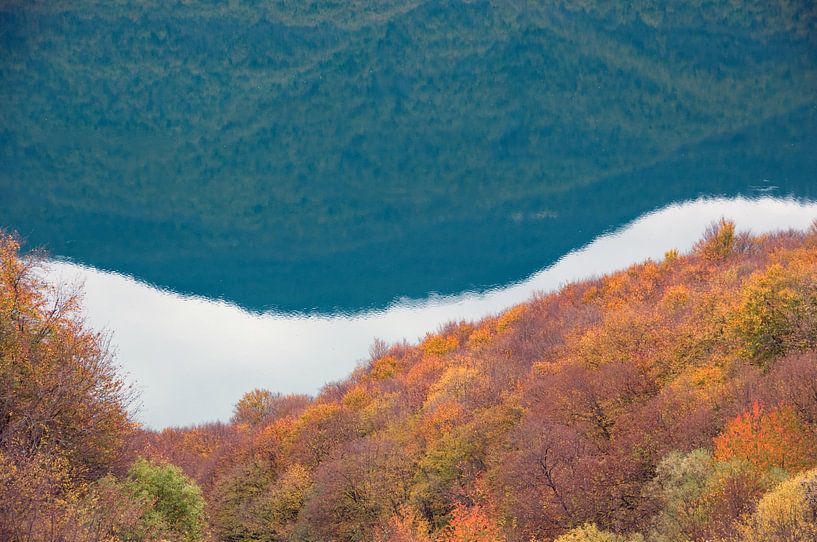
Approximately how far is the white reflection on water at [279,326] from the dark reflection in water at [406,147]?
117 inches

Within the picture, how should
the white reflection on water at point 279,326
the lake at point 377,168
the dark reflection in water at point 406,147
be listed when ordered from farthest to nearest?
the dark reflection in water at point 406,147 → the lake at point 377,168 → the white reflection on water at point 279,326

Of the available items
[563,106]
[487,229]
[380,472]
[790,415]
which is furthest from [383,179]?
[790,415]

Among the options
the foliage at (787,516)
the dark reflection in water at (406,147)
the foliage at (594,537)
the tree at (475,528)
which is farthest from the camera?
the dark reflection in water at (406,147)

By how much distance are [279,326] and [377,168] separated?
4916cm

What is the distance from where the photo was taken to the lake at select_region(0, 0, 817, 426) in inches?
3991

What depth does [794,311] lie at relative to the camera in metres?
A: 41.5

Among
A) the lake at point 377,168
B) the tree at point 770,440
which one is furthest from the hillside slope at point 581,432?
the lake at point 377,168

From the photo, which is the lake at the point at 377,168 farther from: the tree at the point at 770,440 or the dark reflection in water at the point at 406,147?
the tree at the point at 770,440

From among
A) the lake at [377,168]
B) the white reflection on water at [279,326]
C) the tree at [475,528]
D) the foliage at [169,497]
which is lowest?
the tree at [475,528]

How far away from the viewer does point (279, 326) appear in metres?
101

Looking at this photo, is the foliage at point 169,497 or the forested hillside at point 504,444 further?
the foliage at point 169,497

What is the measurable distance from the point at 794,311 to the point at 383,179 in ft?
332

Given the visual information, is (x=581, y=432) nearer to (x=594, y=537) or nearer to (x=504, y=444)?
(x=504, y=444)

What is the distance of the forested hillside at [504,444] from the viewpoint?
2995 centimetres
